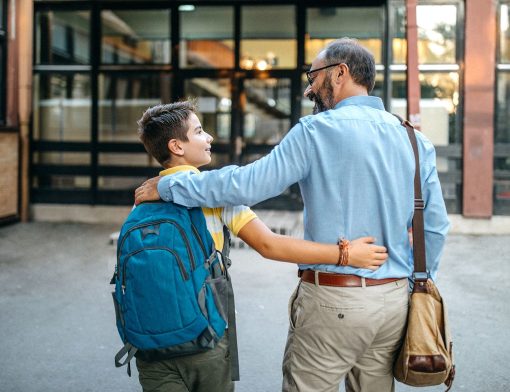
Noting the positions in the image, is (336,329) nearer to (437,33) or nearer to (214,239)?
(214,239)

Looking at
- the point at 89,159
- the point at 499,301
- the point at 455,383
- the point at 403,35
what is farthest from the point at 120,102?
the point at 455,383

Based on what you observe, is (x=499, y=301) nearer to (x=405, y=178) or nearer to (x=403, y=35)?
(x=405, y=178)

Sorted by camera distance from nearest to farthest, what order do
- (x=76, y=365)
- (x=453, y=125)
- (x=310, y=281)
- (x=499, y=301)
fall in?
(x=310, y=281) < (x=76, y=365) < (x=499, y=301) < (x=453, y=125)

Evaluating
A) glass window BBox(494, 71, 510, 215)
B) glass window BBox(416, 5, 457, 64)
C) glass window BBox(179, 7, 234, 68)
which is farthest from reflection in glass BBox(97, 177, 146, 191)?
glass window BBox(494, 71, 510, 215)

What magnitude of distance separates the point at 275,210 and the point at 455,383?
7630 mm

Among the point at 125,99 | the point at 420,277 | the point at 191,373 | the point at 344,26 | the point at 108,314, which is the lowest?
the point at 108,314

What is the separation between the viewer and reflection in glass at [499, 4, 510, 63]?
1132 centimetres

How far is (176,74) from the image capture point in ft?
41.2

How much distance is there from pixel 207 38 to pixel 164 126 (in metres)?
10.2

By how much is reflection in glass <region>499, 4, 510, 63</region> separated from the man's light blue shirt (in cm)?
956

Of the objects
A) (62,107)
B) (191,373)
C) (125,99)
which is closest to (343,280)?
(191,373)

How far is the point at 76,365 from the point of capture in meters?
5.26

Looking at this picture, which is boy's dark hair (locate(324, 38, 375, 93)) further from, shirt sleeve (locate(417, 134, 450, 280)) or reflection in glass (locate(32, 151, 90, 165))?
reflection in glass (locate(32, 151, 90, 165))

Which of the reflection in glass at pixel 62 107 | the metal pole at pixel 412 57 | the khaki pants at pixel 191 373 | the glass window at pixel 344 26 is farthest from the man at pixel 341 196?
the reflection in glass at pixel 62 107
